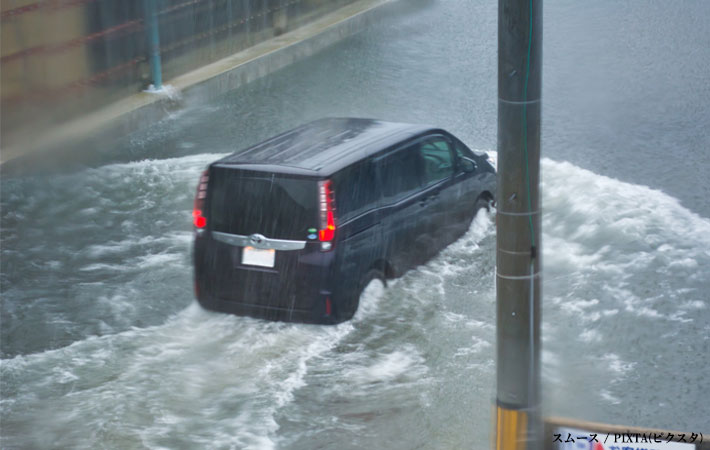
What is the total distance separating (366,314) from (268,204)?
4.22 feet

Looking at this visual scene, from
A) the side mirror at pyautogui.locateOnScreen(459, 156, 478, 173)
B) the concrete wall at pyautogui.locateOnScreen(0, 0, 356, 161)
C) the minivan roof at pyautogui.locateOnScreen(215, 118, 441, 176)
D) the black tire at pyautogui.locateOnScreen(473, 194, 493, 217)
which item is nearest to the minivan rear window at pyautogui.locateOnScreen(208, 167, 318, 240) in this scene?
the minivan roof at pyautogui.locateOnScreen(215, 118, 441, 176)

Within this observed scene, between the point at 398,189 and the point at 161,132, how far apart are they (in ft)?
22.4

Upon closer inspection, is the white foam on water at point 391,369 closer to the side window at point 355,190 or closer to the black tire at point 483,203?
the side window at point 355,190

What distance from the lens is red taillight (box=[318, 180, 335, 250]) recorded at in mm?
8367

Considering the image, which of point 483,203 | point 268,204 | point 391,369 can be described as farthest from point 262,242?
point 483,203

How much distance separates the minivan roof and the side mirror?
53 cm

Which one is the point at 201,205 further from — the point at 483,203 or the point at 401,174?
the point at 483,203

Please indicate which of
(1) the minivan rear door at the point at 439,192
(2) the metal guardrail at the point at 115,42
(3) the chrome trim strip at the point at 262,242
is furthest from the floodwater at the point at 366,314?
(2) the metal guardrail at the point at 115,42

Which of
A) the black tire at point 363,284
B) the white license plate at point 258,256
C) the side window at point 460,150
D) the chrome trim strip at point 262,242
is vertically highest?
the side window at point 460,150

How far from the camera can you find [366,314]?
8867mm

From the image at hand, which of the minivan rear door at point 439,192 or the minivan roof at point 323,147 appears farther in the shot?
the minivan rear door at point 439,192

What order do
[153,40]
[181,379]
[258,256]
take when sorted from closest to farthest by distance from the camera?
[181,379] < [258,256] < [153,40]

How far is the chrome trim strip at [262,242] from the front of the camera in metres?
8.41

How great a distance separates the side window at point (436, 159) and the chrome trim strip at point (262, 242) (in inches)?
71.0
